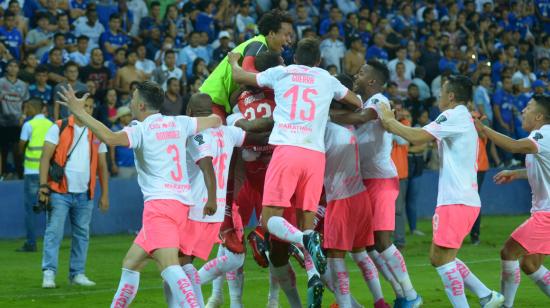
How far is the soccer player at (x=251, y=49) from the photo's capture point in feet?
37.6

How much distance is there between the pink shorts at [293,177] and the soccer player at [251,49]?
1332mm

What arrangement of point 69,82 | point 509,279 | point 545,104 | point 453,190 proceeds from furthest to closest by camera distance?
point 69,82
point 545,104
point 509,279
point 453,190

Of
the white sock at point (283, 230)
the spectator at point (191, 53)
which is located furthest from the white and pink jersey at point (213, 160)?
the spectator at point (191, 53)

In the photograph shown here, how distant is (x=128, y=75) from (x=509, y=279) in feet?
41.9

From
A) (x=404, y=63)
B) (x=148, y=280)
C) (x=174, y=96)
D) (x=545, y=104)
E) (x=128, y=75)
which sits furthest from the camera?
(x=404, y=63)

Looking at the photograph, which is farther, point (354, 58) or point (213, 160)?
point (354, 58)

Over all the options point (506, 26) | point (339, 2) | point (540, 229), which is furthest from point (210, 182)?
point (506, 26)

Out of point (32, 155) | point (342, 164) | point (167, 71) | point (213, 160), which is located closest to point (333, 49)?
point (167, 71)

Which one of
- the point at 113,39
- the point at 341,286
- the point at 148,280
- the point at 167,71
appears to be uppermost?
the point at 113,39

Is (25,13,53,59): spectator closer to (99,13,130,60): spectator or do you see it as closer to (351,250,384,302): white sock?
(99,13,130,60): spectator

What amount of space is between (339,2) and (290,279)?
741 inches

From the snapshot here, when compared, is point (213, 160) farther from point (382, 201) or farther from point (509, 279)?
point (509, 279)

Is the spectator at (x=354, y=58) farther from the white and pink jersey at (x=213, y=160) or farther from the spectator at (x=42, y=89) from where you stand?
the white and pink jersey at (x=213, y=160)

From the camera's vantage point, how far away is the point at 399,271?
36.4 feet
